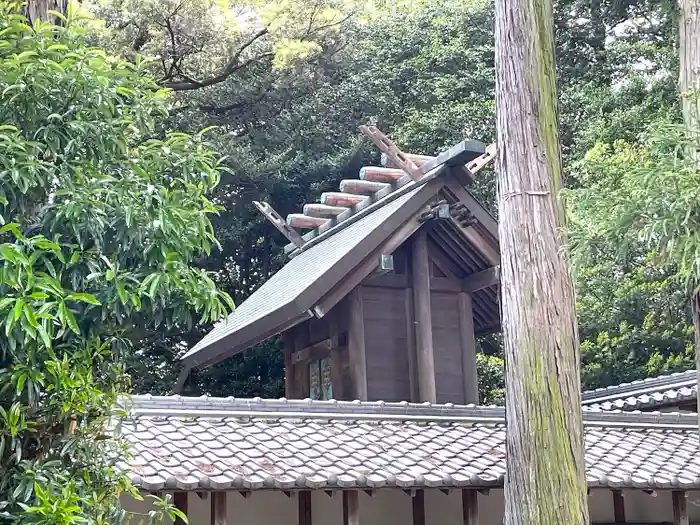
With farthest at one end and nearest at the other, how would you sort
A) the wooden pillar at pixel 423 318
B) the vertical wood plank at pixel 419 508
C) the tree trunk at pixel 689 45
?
the wooden pillar at pixel 423 318
the vertical wood plank at pixel 419 508
the tree trunk at pixel 689 45

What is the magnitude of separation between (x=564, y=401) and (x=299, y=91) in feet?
53.1

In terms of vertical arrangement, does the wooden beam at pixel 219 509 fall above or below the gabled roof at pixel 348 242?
below

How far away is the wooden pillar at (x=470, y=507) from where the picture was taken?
7.89 meters

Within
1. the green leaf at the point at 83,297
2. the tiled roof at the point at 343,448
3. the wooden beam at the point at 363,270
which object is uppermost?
the wooden beam at the point at 363,270

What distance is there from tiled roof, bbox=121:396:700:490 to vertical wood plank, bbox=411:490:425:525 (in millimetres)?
605

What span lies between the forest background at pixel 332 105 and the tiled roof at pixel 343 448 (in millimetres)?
6516

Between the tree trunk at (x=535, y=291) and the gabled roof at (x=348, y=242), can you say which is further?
the gabled roof at (x=348, y=242)

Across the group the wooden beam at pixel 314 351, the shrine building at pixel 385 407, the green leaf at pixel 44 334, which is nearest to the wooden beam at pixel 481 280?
the shrine building at pixel 385 407

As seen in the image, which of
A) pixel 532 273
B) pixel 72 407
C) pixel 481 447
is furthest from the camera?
pixel 481 447

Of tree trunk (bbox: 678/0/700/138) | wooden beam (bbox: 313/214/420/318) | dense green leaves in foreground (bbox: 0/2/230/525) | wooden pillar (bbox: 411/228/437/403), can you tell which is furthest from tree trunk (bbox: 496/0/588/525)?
wooden pillar (bbox: 411/228/437/403)

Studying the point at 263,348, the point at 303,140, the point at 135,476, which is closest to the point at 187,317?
the point at 135,476

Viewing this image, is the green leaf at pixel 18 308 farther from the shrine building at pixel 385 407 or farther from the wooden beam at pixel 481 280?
the wooden beam at pixel 481 280

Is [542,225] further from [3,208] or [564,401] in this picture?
[3,208]

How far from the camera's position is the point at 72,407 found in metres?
4.34
